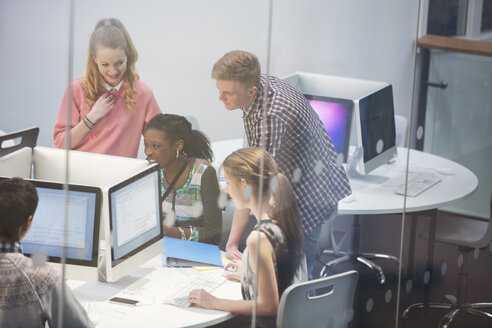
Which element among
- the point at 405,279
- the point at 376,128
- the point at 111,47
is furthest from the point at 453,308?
the point at 111,47

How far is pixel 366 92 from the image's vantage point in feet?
8.97

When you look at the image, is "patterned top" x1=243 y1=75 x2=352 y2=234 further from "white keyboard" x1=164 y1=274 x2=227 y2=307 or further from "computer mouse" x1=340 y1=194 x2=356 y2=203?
"white keyboard" x1=164 y1=274 x2=227 y2=307

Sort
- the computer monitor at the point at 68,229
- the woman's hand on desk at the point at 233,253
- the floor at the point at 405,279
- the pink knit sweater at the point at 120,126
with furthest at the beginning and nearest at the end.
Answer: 1. the floor at the point at 405,279
2. the woman's hand on desk at the point at 233,253
3. the pink knit sweater at the point at 120,126
4. the computer monitor at the point at 68,229

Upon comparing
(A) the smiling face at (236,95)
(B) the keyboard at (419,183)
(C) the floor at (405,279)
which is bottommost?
(C) the floor at (405,279)

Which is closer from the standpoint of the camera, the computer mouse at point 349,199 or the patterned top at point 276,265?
the patterned top at point 276,265

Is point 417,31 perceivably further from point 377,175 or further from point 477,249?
point 477,249

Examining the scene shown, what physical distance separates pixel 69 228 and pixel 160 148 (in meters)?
0.42

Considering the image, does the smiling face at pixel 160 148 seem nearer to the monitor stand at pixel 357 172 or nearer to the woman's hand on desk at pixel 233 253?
the woman's hand on desk at pixel 233 253

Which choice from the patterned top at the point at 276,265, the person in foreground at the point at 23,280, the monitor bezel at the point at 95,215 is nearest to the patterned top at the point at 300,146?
the patterned top at the point at 276,265

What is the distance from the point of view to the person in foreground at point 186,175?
246 centimetres

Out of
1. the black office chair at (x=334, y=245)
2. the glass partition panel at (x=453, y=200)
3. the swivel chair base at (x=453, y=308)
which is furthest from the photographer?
the swivel chair base at (x=453, y=308)

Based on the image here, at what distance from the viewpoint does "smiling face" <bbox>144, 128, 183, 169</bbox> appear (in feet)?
8.08

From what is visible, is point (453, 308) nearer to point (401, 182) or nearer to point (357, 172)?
point (401, 182)

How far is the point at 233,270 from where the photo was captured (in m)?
2.56
